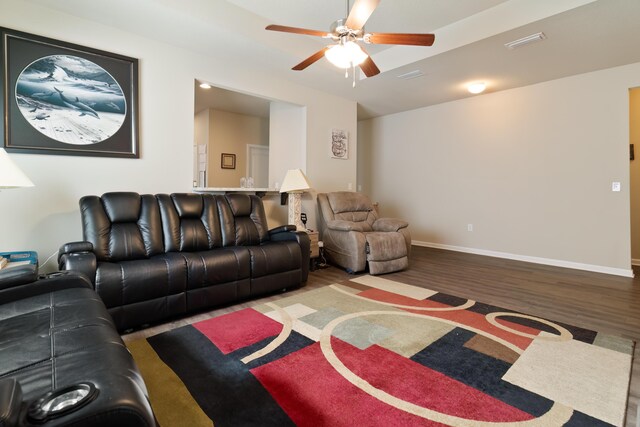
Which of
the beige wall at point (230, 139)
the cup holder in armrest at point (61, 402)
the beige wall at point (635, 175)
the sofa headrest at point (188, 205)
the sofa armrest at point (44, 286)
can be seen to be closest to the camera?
the cup holder in armrest at point (61, 402)

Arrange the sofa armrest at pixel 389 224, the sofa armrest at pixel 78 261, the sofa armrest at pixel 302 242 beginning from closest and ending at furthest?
the sofa armrest at pixel 78 261, the sofa armrest at pixel 302 242, the sofa armrest at pixel 389 224

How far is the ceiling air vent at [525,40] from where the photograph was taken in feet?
10.4

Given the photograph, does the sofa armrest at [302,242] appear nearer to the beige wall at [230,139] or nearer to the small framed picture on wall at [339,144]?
the small framed picture on wall at [339,144]

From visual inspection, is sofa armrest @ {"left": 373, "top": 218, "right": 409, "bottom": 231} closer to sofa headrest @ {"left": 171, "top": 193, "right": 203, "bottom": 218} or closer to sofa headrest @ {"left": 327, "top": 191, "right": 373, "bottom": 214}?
sofa headrest @ {"left": 327, "top": 191, "right": 373, "bottom": 214}

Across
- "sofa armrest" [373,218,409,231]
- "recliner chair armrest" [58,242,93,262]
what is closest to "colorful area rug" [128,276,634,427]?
"recliner chair armrest" [58,242,93,262]

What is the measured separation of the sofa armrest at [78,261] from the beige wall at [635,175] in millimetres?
6708

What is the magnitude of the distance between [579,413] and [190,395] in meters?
1.92

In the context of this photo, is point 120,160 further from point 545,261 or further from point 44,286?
point 545,261

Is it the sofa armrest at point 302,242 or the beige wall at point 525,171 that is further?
the beige wall at point 525,171

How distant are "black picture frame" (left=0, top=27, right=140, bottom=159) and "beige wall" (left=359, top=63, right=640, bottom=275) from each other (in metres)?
4.92

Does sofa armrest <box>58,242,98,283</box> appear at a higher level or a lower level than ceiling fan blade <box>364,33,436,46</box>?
lower

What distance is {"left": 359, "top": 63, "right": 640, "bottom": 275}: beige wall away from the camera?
4.13 m

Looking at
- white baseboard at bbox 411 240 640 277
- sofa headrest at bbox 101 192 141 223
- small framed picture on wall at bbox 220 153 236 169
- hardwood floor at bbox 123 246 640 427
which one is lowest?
hardwood floor at bbox 123 246 640 427

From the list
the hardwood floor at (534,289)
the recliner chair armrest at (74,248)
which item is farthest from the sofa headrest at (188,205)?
the hardwood floor at (534,289)
